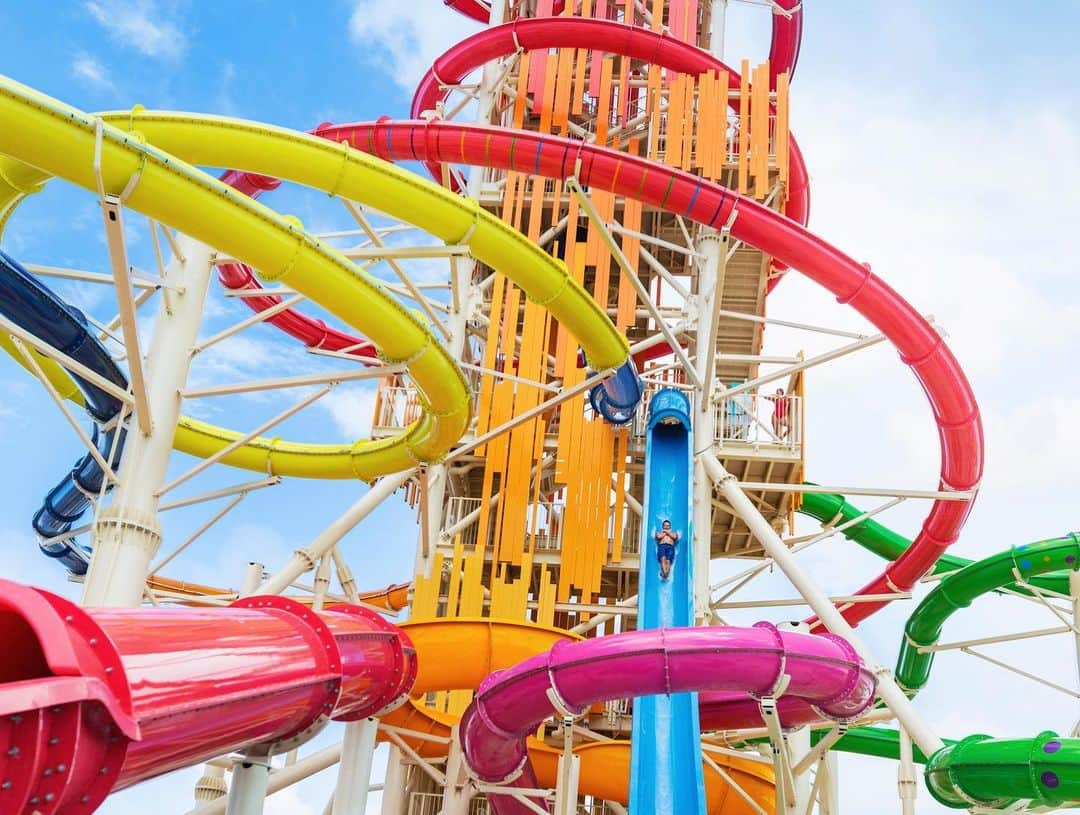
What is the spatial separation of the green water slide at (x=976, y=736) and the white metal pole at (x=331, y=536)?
611 centimetres

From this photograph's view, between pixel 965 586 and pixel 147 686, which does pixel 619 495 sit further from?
pixel 147 686

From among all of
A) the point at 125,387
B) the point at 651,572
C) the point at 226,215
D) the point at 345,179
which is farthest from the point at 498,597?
the point at 226,215

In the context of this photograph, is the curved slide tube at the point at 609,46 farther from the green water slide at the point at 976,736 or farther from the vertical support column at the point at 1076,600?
the vertical support column at the point at 1076,600

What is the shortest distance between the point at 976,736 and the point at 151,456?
7.94 metres

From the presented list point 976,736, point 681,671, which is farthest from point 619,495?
point 681,671

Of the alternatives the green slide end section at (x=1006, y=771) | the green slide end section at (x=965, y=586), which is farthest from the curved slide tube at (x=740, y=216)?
the green slide end section at (x=1006, y=771)

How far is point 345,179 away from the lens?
32.0 ft

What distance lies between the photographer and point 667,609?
12289mm

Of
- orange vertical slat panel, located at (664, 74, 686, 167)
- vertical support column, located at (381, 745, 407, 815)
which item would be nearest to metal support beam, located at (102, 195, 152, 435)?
vertical support column, located at (381, 745, 407, 815)

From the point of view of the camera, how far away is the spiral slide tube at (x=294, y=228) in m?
7.65

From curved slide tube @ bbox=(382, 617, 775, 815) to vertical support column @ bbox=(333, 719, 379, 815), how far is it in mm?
1572

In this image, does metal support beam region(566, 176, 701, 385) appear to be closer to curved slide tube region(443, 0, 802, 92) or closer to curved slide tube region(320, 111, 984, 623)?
curved slide tube region(320, 111, 984, 623)

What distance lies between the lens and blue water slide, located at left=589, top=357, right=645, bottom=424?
14.2 m

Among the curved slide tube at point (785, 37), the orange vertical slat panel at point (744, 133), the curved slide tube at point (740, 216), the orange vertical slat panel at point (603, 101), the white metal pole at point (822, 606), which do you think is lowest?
the white metal pole at point (822, 606)
